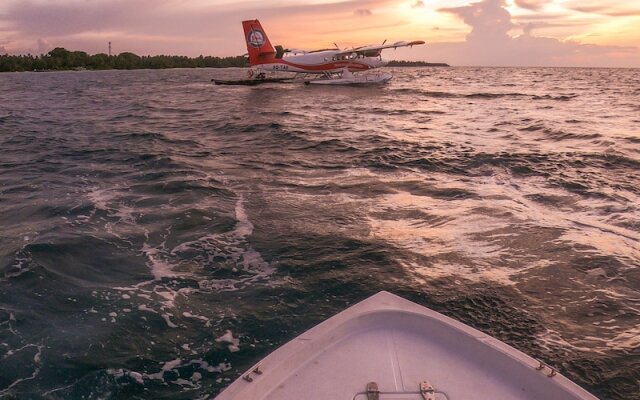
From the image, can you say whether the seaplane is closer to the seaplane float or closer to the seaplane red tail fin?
the seaplane red tail fin

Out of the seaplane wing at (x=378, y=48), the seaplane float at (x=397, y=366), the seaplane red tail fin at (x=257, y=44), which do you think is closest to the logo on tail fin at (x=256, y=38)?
the seaplane red tail fin at (x=257, y=44)

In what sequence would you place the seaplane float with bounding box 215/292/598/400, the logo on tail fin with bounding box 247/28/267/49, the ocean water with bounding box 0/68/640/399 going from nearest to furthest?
the seaplane float with bounding box 215/292/598/400
the ocean water with bounding box 0/68/640/399
the logo on tail fin with bounding box 247/28/267/49

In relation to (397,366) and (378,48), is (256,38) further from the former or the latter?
(397,366)

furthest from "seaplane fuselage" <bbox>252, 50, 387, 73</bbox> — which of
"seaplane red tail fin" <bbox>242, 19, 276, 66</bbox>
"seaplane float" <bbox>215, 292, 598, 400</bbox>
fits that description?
"seaplane float" <bbox>215, 292, 598, 400</bbox>

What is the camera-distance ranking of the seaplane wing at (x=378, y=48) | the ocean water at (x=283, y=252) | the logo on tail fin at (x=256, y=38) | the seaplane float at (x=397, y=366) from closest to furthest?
1. the seaplane float at (x=397, y=366)
2. the ocean water at (x=283, y=252)
3. the seaplane wing at (x=378, y=48)
4. the logo on tail fin at (x=256, y=38)

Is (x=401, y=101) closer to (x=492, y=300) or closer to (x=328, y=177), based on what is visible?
(x=328, y=177)

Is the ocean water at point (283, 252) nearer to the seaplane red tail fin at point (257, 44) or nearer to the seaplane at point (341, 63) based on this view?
the seaplane at point (341, 63)
